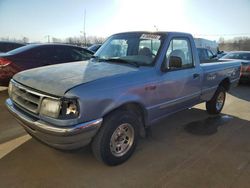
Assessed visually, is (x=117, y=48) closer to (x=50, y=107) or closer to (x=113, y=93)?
(x=113, y=93)

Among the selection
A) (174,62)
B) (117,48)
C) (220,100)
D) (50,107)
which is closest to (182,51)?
(174,62)

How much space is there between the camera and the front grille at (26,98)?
9.64ft

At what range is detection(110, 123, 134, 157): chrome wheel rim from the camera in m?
3.29

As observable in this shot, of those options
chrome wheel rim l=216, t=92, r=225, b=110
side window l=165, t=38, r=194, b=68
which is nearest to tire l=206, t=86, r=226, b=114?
chrome wheel rim l=216, t=92, r=225, b=110

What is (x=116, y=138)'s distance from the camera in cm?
333

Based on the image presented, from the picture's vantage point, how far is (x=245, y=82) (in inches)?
418

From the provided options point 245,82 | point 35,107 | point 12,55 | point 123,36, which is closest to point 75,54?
point 12,55

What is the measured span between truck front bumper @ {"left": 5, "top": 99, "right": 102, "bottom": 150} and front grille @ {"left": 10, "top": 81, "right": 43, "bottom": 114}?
0.50ft

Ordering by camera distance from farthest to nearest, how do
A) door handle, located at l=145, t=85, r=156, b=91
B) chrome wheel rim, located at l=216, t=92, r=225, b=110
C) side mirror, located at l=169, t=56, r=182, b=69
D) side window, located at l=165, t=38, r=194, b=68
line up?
1. chrome wheel rim, located at l=216, t=92, r=225, b=110
2. side window, located at l=165, t=38, r=194, b=68
3. side mirror, located at l=169, t=56, r=182, b=69
4. door handle, located at l=145, t=85, r=156, b=91

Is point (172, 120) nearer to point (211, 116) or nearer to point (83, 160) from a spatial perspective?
point (211, 116)

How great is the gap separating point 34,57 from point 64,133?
5264 mm

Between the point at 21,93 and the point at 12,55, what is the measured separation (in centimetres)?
414

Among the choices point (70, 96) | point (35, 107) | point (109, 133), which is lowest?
point (109, 133)

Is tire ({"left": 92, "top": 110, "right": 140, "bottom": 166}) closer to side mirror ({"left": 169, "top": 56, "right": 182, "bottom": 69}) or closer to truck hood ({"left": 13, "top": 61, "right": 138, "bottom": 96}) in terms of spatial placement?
truck hood ({"left": 13, "top": 61, "right": 138, "bottom": 96})
